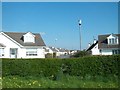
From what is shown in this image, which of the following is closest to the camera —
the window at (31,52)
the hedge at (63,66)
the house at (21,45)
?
the hedge at (63,66)

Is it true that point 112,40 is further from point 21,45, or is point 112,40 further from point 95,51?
point 21,45

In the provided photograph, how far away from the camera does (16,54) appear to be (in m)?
47.6

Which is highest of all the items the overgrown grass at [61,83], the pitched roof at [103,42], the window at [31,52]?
the pitched roof at [103,42]

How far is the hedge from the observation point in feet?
61.1

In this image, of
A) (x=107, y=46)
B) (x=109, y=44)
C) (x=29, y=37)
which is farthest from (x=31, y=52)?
(x=109, y=44)

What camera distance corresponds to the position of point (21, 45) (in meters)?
48.1

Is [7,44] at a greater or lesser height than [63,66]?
greater

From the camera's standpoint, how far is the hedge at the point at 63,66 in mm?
18625

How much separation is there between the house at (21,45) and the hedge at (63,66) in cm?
2535

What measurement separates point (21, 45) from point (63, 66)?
95.4 feet

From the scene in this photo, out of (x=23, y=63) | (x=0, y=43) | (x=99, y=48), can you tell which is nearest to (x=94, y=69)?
(x=23, y=63)

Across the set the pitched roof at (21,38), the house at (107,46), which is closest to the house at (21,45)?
the pitched roof at (21,38)

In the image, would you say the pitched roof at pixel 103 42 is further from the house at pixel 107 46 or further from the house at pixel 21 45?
the house at pixel 21 45

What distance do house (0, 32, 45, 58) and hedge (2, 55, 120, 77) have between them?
998 inches
